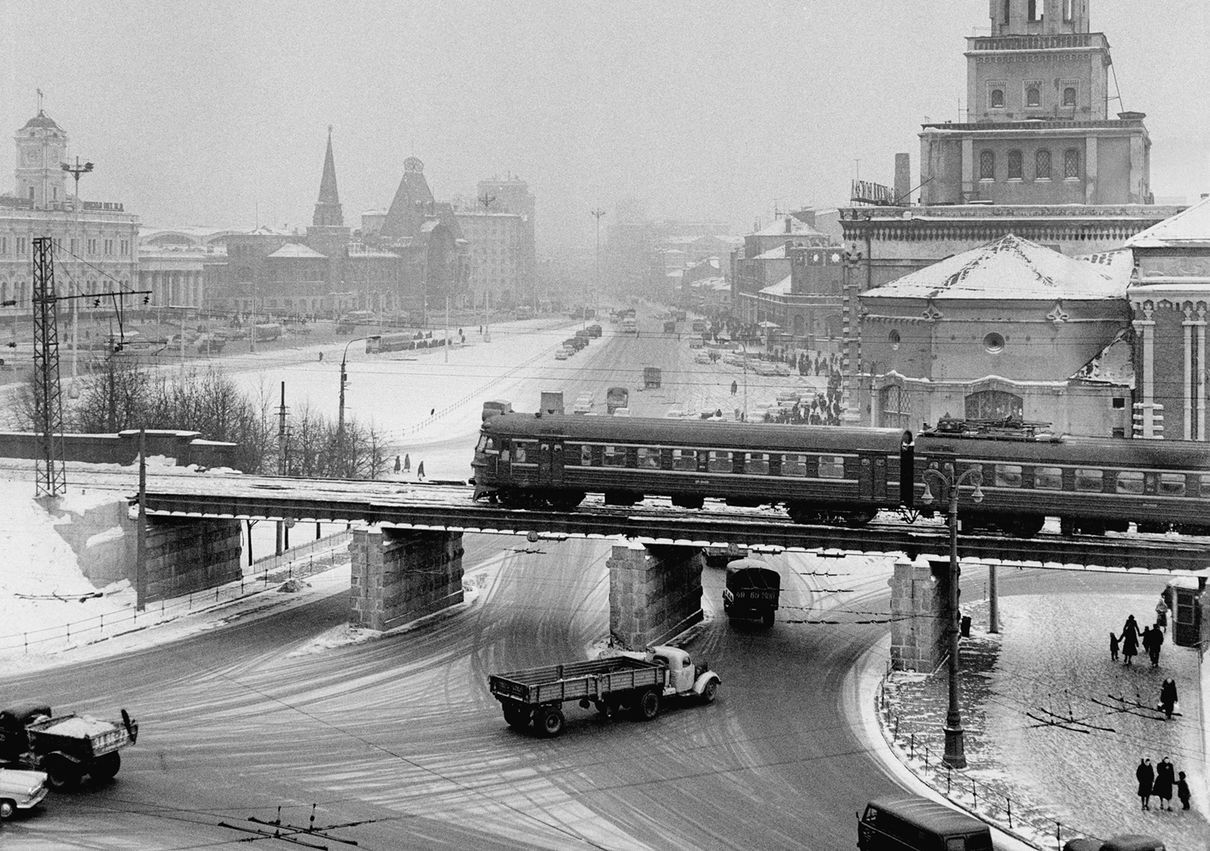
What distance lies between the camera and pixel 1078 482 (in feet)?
150

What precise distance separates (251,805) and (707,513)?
2171 centimetres

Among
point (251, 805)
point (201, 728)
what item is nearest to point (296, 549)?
point (201, 728)

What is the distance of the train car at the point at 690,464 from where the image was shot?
156 ft

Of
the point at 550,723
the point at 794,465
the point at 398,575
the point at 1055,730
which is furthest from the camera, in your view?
the point at 398,575

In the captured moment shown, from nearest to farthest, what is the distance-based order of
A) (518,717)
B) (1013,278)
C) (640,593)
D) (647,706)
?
1. (518,717)
2. (647,706)
3. (640,593)
4. (1013,278)

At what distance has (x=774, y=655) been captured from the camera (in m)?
46.7

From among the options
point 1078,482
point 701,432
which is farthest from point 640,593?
point 1078,482

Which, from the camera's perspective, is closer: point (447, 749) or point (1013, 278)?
point (447, 749)

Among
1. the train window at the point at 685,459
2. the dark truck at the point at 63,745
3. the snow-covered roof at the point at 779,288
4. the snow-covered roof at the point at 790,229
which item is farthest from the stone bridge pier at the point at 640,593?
the snow-covered roof at the point at 790,229

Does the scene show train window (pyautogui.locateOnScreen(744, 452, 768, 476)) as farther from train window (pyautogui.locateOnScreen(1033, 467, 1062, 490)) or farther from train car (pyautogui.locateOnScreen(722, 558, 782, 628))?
train window (pyautogui.locateOnScreen(1033, 467, 1062, 490))

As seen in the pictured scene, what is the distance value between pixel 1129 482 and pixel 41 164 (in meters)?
88.5

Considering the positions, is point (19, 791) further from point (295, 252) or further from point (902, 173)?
point (295, 252)

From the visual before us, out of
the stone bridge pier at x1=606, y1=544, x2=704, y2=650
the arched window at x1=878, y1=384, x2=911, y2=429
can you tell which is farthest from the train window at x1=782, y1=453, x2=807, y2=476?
the arched window at x1=878, y1=384, x2=911, y2=429

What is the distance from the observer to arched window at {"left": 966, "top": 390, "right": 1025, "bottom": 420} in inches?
2709
